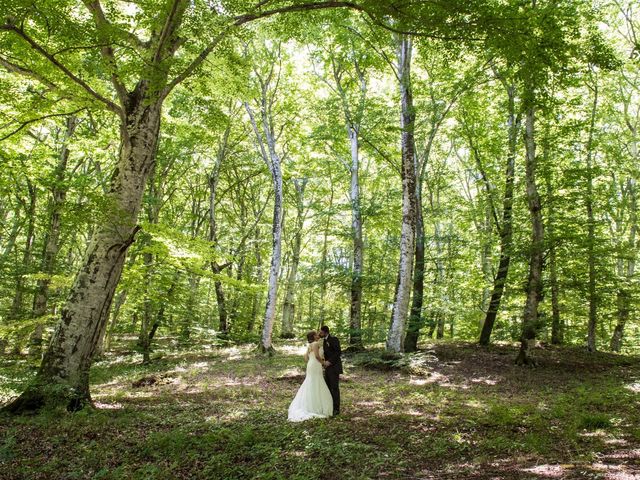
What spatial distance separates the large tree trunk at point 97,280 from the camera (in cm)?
666

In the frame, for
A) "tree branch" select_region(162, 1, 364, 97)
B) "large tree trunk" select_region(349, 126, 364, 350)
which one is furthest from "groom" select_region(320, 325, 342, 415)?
"large tree trunk" select_region(349, 126, 364, 350)

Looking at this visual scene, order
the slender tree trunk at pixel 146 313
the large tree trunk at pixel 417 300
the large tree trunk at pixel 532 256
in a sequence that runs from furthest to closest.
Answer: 1. the large tree trunk at pixel 417 300
2. the large tree trunk at pixel 532 256
3. the slender tree trunk at pixel 146 313

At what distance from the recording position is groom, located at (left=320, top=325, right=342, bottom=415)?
298 inches

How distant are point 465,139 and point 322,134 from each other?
635 centimetres

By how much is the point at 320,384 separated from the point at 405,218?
7126 mm

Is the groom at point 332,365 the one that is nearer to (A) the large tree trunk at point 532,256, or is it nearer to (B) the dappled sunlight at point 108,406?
(B) the dappled sunlight at point 108,406

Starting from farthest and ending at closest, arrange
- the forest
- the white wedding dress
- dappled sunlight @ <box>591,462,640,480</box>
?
1. the white wedding dress
2. the forest
3. dappled sunlight @ <box>591,462,640,480</box>

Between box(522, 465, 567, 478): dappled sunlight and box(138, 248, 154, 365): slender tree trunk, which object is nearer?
box(522, 465, 567, 478): dappled sunlight

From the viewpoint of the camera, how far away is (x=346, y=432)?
20.1 feet

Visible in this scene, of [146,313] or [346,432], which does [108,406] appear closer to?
[346,432]

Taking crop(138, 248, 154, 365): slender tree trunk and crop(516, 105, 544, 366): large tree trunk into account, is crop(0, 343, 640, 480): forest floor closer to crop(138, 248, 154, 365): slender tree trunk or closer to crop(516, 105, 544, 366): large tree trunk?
crop(516, 105, 544, 366): large tree trunk

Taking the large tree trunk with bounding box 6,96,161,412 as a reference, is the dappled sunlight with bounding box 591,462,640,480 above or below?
below

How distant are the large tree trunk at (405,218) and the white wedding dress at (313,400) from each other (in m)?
5.76

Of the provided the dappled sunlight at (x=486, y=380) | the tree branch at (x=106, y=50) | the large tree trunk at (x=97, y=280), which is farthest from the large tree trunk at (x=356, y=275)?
the tree branch at (x=106, y=50)
